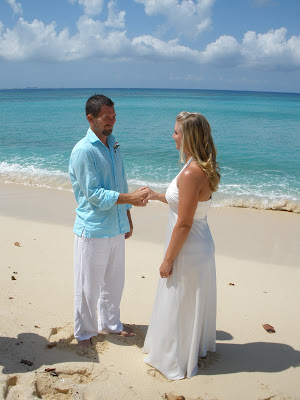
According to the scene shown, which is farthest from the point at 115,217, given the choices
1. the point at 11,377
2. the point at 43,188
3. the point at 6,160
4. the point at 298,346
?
the point at 6,160

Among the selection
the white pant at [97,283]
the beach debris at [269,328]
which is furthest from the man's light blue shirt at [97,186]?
the beach debris at [269,328]

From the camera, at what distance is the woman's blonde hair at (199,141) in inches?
116

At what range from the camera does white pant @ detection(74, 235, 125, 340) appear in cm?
358

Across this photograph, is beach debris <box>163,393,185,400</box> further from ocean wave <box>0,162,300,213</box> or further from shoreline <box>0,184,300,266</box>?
ocean wave <box>0,162,300,213</box>

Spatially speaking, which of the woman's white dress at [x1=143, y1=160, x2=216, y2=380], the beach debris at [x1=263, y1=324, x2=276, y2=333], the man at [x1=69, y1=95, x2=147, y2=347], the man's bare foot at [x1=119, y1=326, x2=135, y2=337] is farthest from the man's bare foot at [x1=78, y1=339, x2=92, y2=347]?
the beach debris at [x1=263, y1=324, x2=276, y2=333]

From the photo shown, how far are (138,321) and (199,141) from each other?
228 centimetres

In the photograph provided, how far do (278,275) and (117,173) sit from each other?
3.20 metres

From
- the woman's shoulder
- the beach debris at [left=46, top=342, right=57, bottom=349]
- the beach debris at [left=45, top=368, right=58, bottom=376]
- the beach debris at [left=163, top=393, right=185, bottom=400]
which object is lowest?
the beach debris at [left=46, top=342, right=57, bottom=349]

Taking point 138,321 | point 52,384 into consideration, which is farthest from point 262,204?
point 52,384

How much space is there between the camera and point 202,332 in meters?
3.46

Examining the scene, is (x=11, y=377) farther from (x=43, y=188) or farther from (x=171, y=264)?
(x=43, y=188)

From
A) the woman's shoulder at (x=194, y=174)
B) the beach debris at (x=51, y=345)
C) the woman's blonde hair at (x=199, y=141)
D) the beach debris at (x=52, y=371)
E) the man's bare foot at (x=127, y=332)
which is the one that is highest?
the woman's blonde hair at (x=199, y=141)

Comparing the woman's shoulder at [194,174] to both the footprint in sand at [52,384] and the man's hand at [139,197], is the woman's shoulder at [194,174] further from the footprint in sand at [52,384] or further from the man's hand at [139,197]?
the footprint in sand at [52,384]

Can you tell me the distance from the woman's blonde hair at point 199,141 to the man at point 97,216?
0.69 m
